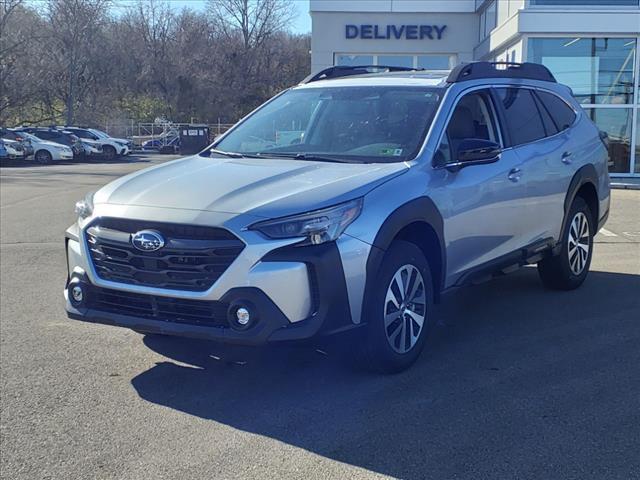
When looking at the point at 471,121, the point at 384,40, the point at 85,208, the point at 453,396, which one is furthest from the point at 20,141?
the point at 453,396

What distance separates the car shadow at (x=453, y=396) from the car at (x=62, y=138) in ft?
112

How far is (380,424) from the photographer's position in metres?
4.00

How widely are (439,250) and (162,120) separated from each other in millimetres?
68047

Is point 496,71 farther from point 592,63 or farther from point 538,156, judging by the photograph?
point 592,63

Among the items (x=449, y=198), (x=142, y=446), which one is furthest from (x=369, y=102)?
(x=142, y=446)

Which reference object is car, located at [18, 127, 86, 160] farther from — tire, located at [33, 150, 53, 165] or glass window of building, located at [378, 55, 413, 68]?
glass window of building, located at [378, 55, 413, 68]

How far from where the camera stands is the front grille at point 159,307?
405 centimetres

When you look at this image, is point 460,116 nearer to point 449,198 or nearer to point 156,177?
point 449,198

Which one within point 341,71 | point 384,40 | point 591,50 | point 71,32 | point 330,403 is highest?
point 71,32

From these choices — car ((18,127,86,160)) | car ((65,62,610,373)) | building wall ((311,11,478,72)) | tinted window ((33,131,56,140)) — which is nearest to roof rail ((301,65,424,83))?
car ((65,62,610,373))

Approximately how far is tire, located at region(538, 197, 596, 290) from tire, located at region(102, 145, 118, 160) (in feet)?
117

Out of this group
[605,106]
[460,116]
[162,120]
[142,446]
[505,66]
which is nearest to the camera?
[142,446]

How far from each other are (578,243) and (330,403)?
143 inches

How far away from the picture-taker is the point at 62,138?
37562 mm
